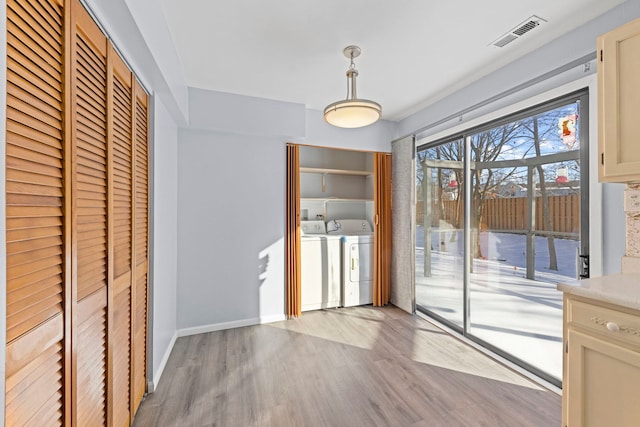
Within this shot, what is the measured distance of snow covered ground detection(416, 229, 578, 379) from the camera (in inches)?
86.1

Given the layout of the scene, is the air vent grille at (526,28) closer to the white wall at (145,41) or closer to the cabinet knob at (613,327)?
the cabinet knob at (613,327)

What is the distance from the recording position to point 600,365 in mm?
1225

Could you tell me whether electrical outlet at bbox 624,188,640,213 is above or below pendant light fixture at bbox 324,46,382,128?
below

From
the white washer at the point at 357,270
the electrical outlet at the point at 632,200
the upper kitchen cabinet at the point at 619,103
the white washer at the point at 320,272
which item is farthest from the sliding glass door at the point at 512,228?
the white washer at the point at 320,272

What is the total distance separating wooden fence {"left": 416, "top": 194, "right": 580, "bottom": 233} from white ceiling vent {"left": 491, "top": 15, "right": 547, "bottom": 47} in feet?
3.82

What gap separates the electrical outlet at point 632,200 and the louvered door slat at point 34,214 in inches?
105

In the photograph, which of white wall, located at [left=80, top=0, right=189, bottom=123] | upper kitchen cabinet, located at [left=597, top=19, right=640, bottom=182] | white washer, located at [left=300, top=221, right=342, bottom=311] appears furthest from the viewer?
white washer, located at [left=300, top=221, right=342, bottom=311]

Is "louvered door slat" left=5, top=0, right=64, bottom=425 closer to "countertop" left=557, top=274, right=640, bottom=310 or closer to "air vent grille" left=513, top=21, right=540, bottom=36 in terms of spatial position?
"countertop" left=557, top=274, right=640, bottom=310

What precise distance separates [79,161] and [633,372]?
228 centimetres

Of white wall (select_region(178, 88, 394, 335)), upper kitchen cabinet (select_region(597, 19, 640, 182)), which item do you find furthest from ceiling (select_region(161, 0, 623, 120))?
upper kitchen cabinet (select_region(597, 19, 640, 182))

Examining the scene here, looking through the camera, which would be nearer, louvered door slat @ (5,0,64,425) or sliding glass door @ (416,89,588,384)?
louvered door slat @ (5,0,64,425)

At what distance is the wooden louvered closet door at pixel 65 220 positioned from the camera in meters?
0.79

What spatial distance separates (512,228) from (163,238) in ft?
9.61

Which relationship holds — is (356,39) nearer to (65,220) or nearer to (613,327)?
(65,220)
